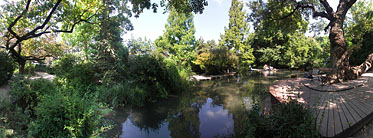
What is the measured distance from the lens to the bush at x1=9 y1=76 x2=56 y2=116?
3.46 metres

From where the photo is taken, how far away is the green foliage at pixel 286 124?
2.30 m

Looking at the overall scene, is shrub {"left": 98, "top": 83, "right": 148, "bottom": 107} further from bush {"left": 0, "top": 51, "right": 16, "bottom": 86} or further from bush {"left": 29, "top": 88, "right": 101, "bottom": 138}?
bush {"left": 0, "top": 51, "right": 16, "bottom": 86}

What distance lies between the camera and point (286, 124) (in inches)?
99.7

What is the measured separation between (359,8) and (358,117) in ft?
80.5

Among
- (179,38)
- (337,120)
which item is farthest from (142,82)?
(179,38)

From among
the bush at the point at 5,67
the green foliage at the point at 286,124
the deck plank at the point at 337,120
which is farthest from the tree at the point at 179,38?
the green foliage at the point at 286,124

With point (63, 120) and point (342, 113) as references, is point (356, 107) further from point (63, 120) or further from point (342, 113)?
point (63, 120)

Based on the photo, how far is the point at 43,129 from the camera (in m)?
2.36

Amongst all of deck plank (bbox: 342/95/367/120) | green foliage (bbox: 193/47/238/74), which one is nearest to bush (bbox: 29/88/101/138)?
deck plank (bbox: 342/95/367/120)

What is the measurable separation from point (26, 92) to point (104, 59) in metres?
→ 5.68

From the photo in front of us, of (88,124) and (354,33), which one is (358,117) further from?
(354,33)

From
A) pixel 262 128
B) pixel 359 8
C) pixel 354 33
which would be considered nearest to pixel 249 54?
pixel 354 33

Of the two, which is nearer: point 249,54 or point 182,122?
point 182,122

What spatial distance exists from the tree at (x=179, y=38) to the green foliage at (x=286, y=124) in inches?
652
